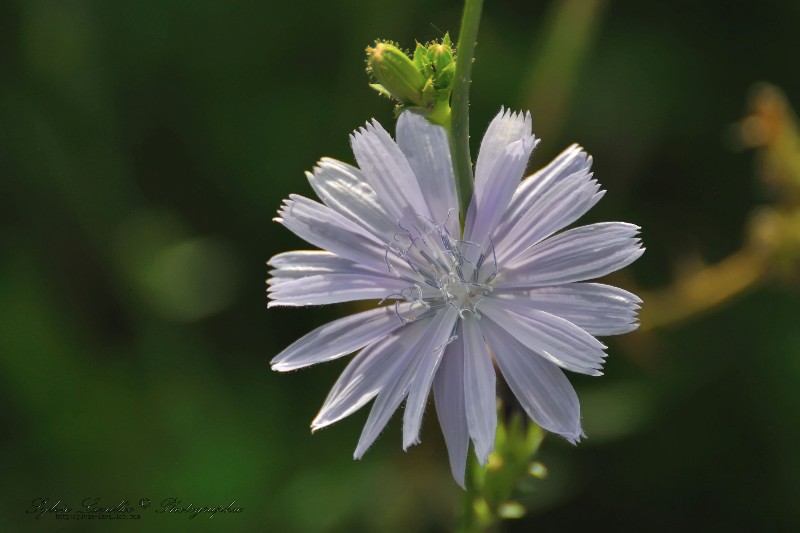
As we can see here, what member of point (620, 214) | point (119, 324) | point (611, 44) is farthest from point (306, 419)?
point (611, 44)

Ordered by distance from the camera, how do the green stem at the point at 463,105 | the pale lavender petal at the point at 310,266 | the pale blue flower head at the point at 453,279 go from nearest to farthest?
1. the green stem at the point at 463,105
2. the pale blue flower head at the point at 453,279
3. the pale lavender petal at the point at 310,266

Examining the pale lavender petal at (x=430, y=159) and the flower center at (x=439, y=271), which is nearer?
the pale lavender petal at (x=430, y=159)

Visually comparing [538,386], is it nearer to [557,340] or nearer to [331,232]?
[557,340]

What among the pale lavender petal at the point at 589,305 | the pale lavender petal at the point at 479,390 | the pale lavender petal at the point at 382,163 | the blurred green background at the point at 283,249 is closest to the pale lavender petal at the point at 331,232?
the pale lavender petal at the point at 382,163

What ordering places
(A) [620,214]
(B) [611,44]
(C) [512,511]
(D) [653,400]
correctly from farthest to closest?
(B) [611,44]
(A) [620,214]
(D) [653,400]
(C) [512,511]

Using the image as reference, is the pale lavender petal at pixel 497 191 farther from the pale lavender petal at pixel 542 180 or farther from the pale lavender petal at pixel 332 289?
the pale lavender petal at pixel 332 289

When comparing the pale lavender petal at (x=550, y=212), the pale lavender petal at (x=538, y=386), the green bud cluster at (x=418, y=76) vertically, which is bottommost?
the pale lavender petal at (x=538, y=386)

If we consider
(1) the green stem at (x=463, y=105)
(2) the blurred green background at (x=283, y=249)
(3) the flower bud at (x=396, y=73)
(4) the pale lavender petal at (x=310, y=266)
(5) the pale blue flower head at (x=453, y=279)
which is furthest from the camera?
(2) the blurred green background at (x=283, y=249)

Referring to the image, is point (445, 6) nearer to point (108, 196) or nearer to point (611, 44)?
point (611, 44)
